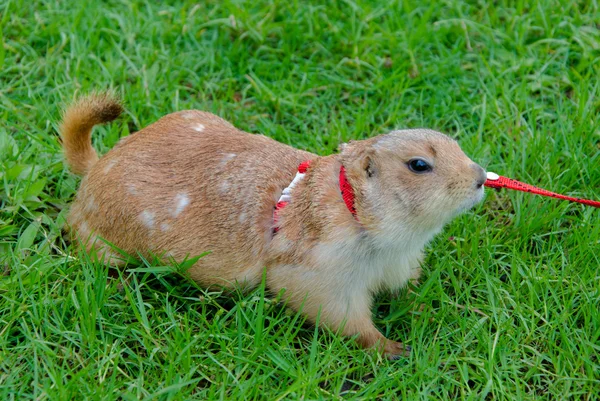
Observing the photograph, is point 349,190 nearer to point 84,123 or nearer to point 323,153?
point 323,153

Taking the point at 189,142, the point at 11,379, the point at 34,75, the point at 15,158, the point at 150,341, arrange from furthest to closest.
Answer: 1. the point at 34,75
2. the point at 15,158
3. the point at 189,142
4. the point at 150,341
5. the point at 11,379

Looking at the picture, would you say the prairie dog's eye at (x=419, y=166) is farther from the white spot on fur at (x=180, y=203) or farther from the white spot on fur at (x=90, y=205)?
the white spot on fur at (x=90, y=205)

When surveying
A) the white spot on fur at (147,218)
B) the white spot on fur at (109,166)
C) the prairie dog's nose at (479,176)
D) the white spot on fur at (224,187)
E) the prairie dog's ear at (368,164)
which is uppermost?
the prairie dog's ear at (368,164)

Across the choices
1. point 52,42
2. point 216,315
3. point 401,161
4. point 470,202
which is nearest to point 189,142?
point 216,315

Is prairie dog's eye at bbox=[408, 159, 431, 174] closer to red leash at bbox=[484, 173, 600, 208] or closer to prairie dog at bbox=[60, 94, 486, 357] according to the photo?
prairie dog at bbox=[60, 94, 486, 357]

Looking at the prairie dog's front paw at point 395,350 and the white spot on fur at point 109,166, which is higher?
the white spot on fur at point 109,166

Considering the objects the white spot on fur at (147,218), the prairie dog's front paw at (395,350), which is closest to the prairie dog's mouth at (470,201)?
the prairie dog's front paw at (395,350)

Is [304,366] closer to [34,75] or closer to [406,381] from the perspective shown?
[406,381]
